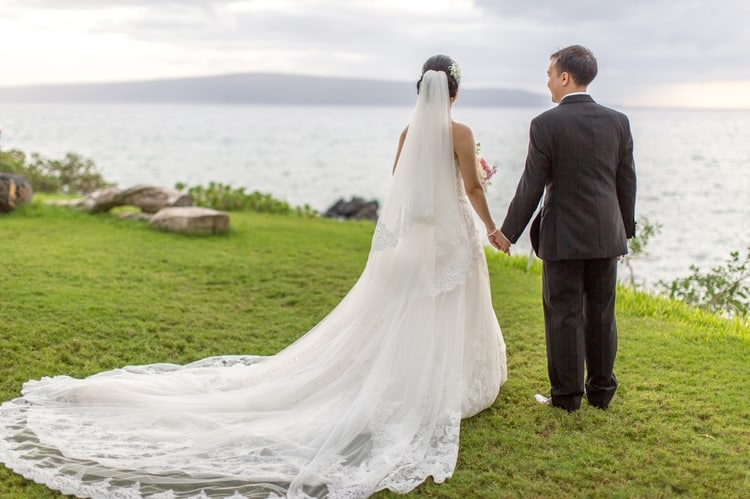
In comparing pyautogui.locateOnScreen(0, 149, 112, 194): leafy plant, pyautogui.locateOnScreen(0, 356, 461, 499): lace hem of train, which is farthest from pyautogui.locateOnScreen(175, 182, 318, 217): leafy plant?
pyautogui.locateOnScreen(0, 356, 461, 499): lace hem of train

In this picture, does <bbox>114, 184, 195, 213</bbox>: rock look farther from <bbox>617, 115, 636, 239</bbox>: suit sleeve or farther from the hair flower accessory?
<bbox>617, 115, 636, 239</bbox>: suit sleeve

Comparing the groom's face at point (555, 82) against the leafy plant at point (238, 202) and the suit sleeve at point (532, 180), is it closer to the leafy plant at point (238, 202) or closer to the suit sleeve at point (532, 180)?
the suit sleeve at point (532, 180)

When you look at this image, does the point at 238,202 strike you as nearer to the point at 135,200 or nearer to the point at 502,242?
the point at 135,200

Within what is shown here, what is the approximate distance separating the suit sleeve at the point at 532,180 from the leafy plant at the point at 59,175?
13451 mm

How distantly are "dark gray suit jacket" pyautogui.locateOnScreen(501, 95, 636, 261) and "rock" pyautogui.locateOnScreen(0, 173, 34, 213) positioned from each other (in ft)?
30.3

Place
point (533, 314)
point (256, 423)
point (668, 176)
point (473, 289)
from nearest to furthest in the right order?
point (256, 423)
point (473, 289)
point (533, 314)
point (668, 176)

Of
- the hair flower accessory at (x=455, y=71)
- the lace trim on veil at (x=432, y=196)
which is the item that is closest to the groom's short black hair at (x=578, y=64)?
the hair flower accessory at (x=455, y=71)

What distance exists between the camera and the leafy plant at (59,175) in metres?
16.1

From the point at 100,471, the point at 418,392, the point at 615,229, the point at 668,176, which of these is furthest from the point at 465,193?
the point at 668,176

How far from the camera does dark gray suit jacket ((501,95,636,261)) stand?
4.66 metres

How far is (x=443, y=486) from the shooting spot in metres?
4.08

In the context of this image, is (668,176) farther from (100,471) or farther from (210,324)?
(100,471)

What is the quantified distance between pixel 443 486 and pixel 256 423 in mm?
1221

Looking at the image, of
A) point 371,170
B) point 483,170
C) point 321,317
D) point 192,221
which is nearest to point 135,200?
point 192,221
